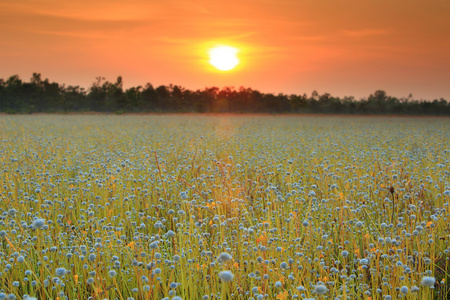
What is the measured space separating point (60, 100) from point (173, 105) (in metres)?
24.7

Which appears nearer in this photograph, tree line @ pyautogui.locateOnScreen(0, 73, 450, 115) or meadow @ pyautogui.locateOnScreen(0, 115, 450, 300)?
meadow @ pyautogui.locateOnScreen(0, 115, 450, 300)

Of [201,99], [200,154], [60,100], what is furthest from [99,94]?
[200,154]

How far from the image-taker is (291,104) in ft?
265

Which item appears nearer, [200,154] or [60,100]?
[200,154]

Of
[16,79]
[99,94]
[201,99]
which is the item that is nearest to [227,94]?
[201,99]

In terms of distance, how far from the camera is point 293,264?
125 inches

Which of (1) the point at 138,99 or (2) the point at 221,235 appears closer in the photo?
(2) the point at 221,235

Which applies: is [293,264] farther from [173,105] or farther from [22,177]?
[173,105]

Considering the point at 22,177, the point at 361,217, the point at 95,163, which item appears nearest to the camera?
the point at 361,217

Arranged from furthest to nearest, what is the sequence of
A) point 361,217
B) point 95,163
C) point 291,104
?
point 291,104
point 95,163
point 361,217

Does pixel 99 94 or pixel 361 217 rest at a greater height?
pixel 99 94

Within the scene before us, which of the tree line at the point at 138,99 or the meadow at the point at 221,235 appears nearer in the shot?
the meadow at the point at 221,235

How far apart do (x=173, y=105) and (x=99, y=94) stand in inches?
659

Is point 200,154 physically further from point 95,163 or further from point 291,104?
point 291,104
